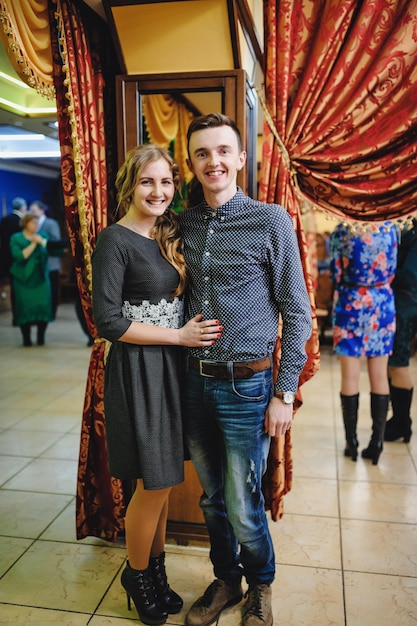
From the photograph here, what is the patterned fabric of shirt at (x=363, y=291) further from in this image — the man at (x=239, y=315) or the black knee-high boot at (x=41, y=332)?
the black knee-high boot at (x=41, y=332)

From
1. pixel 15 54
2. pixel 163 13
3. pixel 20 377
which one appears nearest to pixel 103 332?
pixel 15 54

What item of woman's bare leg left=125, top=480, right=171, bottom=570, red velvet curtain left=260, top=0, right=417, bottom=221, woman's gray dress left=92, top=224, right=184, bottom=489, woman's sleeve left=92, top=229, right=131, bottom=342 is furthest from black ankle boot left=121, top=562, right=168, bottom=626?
red velvet curtain left=260, top=0, right=417, bottom=221

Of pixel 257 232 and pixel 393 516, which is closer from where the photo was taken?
pixel 257 232

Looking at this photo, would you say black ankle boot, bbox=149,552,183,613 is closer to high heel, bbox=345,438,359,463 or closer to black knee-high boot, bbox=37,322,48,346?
high heel, bbox=345,438,359,463

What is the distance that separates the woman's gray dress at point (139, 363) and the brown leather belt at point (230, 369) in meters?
0.11

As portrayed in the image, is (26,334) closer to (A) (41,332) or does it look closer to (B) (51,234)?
(A) (41,332)

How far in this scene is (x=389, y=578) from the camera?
2.10m

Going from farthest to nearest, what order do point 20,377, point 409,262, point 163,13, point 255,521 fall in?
point 20,377 → point 409,262 → point 163,13 → point 255,521

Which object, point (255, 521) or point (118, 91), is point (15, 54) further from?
point (255, 521)

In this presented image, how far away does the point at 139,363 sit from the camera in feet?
5.61

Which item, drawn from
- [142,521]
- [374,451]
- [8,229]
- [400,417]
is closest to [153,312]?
[142,521]

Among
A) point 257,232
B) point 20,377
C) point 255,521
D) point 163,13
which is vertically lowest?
point 20,377

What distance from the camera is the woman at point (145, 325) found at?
1661mm

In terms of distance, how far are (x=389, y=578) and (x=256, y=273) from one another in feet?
4.41
